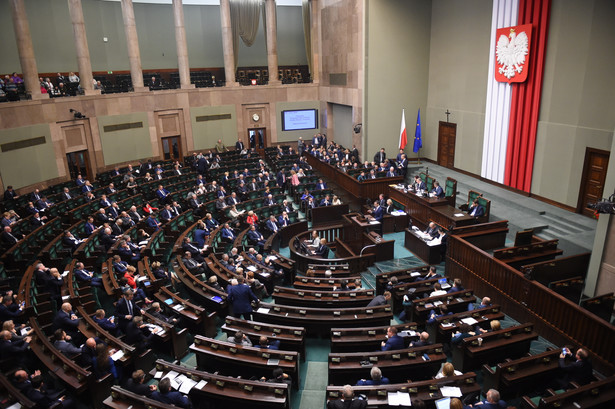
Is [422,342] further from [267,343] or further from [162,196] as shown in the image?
[162,196]

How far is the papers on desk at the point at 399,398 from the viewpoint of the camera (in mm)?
5547

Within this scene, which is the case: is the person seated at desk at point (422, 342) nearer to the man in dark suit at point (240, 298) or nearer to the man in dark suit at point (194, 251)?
the man in dark suit at point (240, 298)

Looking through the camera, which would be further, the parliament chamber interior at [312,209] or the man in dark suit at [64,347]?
the man in dark suit at [64,347]

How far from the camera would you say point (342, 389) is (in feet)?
18.8

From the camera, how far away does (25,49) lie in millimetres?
16531

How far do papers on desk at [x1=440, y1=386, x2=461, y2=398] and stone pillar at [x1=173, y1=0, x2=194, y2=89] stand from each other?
20226mm

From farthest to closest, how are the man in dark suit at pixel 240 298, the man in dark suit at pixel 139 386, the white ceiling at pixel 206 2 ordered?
the white ceiling at pixel 206 2, the man in dark suit at pixel 240 298, the man in dark suit at pixel 139 386

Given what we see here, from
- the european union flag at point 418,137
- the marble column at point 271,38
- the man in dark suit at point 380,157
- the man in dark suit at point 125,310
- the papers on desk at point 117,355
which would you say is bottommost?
the papers on desk at point 117,355

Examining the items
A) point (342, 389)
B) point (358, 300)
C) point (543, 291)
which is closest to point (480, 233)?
point (543, 291)

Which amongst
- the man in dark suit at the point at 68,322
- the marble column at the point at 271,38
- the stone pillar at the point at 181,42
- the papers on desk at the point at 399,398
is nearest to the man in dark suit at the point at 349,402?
the papers on desk at the point at 399,398

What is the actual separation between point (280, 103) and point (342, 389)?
20.6 meters

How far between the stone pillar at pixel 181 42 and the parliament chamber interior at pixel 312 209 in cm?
10

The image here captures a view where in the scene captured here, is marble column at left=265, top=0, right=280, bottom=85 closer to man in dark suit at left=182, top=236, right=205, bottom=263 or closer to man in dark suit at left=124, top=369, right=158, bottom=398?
man in dark suit at left=182, top=236, right=205, bottom=263

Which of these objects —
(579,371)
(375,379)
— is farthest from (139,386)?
(579,371)
